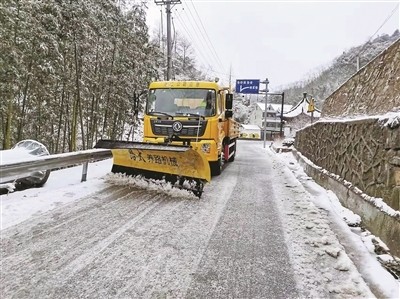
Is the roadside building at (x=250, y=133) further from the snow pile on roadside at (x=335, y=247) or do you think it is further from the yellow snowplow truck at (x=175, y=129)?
the snow pile on roadside at (x=335, y=247)

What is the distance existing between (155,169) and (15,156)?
2.40m

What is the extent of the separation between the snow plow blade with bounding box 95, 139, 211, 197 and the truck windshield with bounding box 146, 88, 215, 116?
2.09 meters

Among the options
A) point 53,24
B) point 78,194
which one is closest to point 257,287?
point 78,194

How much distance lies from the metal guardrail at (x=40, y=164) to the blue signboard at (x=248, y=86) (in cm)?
2092

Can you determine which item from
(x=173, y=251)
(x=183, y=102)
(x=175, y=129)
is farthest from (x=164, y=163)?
(x=173, y=251)

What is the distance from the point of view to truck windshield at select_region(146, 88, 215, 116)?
826 centimetres

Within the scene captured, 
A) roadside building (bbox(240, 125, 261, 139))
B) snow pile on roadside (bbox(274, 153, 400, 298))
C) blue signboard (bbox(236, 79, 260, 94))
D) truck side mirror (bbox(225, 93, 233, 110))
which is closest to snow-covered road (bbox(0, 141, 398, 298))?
snow pile on roadside (bbox(274, 153, 400, 298))

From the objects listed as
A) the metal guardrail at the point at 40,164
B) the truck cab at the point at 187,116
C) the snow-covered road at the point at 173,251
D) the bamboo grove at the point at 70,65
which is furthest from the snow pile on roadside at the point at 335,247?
the bamboo grove at the point at 70,65

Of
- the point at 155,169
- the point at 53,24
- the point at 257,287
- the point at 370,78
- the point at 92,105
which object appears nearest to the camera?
the point at 257,287

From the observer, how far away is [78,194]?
5.65 m

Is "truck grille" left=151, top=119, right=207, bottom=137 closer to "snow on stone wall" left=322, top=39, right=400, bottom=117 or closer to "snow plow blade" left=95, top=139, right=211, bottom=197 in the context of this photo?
"snow plow blade" left=95, top=139, right=211, bottom=197

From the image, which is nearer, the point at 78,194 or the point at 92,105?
the point at 78,194

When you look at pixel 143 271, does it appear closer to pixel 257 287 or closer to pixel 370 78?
pixel 257 287

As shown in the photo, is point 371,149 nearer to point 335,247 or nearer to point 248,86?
point 335,247
